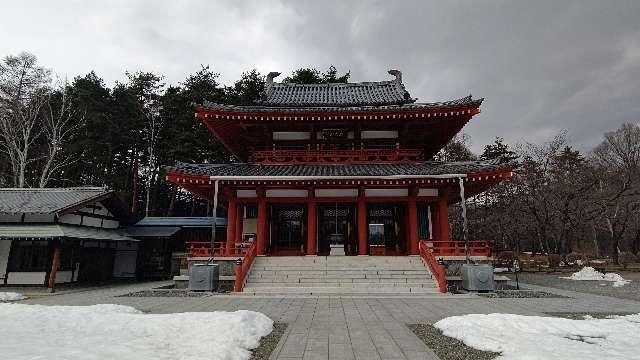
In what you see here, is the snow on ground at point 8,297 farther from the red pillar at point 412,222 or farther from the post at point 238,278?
the red pillar at point 412,222

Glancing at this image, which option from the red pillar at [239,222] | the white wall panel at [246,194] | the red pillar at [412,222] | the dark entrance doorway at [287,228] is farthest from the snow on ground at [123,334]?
the dark entrance doorway at [287,228]

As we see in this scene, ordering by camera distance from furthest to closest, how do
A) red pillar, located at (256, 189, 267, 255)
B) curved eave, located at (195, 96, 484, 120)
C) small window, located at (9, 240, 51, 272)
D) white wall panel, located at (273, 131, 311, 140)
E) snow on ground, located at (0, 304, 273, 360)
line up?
white wall panel, located at (273, 131, 311, 140)
curved eave, located at (195, 96, 484, 120)
small window, located at (9, 240, 51, 272)
red pillar, located at (256, 189, 267, 255)
snow on ground, located at (0, 304, 273, 360)

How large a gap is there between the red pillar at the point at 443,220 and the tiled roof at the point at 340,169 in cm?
201

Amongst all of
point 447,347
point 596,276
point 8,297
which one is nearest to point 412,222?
point 447,347

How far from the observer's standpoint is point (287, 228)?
20.0 metres

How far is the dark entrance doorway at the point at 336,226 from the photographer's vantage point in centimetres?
1964

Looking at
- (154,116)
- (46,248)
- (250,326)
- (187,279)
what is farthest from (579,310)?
(154,116)

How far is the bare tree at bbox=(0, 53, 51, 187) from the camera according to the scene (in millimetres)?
28292

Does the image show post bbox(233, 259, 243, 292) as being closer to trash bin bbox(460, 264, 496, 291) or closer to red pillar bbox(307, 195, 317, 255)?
red pillar bbox(307, 195, 317, 255)

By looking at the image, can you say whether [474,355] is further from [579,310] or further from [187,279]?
[187,279]

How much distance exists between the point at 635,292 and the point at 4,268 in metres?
30.2

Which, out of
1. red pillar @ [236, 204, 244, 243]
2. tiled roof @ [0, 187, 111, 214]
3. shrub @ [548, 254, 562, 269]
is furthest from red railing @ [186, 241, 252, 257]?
shrub @ [548, 254, 562, 269]

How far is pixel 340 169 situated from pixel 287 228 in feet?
15.7

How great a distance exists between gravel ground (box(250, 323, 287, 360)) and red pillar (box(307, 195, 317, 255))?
955 cm
